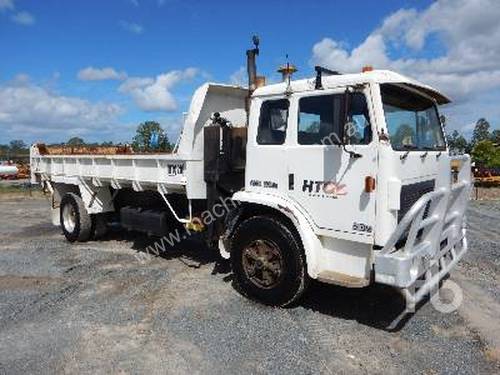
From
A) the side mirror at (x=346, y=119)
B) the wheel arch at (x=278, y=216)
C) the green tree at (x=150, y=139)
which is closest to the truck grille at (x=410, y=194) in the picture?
the side mirror at (x=346, y=119)

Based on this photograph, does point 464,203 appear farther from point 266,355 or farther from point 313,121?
point 266,355

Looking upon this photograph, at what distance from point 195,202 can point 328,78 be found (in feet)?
9.40

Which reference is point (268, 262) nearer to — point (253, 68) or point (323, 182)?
point (323, 182)

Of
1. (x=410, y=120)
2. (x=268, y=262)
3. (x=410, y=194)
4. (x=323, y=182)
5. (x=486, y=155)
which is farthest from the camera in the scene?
(x=486, y=155)

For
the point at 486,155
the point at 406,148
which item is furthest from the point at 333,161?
the point at 486,155

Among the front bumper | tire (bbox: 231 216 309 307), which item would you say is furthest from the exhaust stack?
the front bumper

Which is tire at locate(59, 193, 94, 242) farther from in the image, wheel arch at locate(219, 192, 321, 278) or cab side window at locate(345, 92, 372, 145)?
cab side window at locate(345, 92, 372, 145)

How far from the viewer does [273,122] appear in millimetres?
5938

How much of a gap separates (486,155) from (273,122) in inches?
1105

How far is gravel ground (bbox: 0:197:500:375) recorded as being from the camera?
451cm

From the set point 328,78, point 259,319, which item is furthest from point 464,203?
point 259,319

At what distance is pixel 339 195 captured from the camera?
528 centimetres

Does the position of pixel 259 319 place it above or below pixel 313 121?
below

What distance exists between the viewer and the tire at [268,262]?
5551mm
